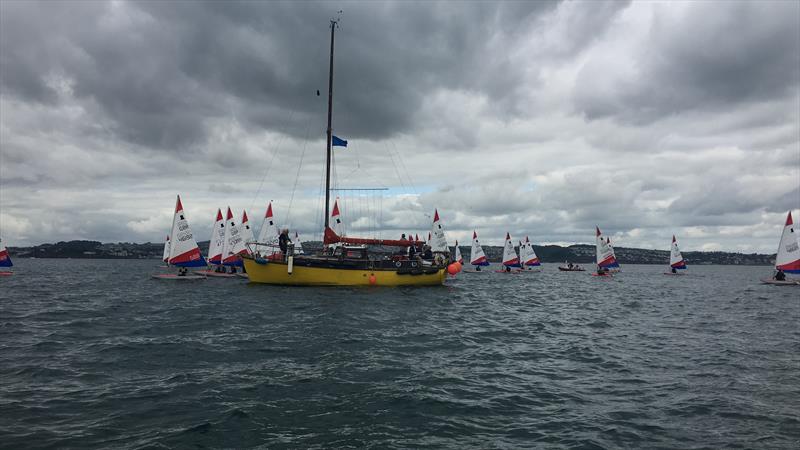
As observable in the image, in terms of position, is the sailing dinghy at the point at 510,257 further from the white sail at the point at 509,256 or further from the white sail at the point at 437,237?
the white sail at the point at 437,237

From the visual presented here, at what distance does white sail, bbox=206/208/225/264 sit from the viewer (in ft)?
181

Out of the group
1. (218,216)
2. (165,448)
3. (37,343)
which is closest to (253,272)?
(218,216)

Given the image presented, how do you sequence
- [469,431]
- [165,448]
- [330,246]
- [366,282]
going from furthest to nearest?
[330,246] → [366,282] → [469,431] → [165,448]

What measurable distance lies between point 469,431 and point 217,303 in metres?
22.6

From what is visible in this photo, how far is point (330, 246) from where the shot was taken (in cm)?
4138

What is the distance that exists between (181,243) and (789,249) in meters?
67.5

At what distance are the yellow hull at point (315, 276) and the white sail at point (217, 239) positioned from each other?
18546 millimetres

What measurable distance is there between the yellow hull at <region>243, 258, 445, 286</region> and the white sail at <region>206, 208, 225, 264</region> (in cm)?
1855

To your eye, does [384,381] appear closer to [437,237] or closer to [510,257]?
[437,237]

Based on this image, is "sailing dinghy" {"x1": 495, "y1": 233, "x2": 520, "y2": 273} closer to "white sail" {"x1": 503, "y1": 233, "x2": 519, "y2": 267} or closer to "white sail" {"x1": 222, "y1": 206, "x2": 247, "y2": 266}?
"white sail" {"x1": 503, "y1": 233, "x2": 519, "y2": 267}

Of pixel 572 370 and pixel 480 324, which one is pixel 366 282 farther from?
pixel 572 370

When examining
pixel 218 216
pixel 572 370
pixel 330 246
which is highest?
pixel 218 216

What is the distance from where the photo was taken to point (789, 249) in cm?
5344

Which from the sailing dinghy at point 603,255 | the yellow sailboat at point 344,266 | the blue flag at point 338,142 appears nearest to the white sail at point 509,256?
the sailing dinghy at point 603,255
